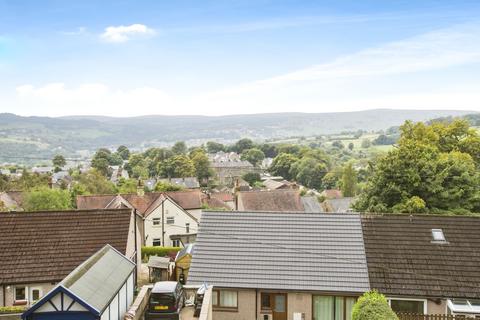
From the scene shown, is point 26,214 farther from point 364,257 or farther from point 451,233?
point 451,233

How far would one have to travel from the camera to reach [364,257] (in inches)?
876

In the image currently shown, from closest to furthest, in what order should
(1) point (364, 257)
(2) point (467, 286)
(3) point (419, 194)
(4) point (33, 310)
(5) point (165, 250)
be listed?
(4) point (33, 310), (2) point (467, 286), (1) point (364, 257), (3) point (419, 194), (5) point (165, 250)

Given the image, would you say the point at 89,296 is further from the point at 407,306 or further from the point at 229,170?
the point at 229,170

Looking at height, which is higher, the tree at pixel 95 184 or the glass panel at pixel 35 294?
the glass panel at pixel 35 294

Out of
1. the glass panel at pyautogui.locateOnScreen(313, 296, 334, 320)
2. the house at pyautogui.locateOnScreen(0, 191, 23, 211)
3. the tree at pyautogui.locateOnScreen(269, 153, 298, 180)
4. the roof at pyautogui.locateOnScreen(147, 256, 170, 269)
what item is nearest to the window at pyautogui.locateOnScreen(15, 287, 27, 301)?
the roof at pyautogui.locateOnScreen(147, 256, 170, 269)

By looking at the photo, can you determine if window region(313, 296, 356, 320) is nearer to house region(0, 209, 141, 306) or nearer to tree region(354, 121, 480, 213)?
house region(0, 209, 141, 306)

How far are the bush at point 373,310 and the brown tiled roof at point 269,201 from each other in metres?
43.7

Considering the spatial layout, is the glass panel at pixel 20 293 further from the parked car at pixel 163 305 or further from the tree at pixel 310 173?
the tree at pixel 310 173

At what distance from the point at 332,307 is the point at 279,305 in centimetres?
238

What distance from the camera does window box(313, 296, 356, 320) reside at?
20672 millimetres

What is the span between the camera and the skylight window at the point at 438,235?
75.0ft

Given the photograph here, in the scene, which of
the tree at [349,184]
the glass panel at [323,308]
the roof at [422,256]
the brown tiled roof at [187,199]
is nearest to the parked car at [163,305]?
the glass panel at [323,308]

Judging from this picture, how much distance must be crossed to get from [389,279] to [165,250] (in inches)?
985

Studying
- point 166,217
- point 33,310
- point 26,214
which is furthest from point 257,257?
point 166,217
